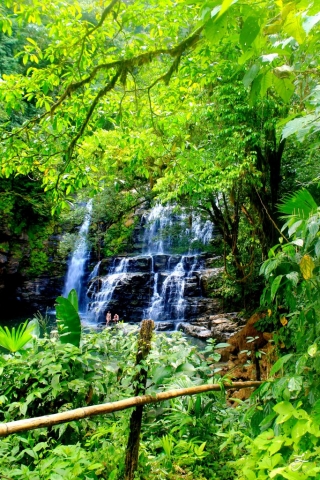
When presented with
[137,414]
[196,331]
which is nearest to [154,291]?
[196,331]

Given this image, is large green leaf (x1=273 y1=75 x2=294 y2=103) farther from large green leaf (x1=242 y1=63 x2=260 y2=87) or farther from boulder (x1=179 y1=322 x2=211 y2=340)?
boulder (x1=179 y1=322 x2=211 y2=340)

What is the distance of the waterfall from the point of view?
13898mm

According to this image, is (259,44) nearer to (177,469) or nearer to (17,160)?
(177,469)

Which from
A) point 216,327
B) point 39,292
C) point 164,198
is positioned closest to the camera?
point 164,198

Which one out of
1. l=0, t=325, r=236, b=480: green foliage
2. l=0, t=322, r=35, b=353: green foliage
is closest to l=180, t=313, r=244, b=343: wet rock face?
l=0, t=325, r=236, b=480: green foliage

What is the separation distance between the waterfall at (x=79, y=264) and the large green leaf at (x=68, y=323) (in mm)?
10870

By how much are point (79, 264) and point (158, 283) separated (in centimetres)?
433

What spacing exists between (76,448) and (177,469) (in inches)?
24.0

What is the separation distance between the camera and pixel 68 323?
291cm

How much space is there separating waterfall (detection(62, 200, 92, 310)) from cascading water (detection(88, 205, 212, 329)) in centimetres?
144

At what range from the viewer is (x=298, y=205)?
169cm

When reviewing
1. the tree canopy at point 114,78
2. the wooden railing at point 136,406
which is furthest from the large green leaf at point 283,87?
the wooden railing at point 136,406

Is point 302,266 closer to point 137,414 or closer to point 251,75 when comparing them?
point 251,75

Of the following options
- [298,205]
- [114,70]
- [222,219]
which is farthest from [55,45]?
[222,219]
